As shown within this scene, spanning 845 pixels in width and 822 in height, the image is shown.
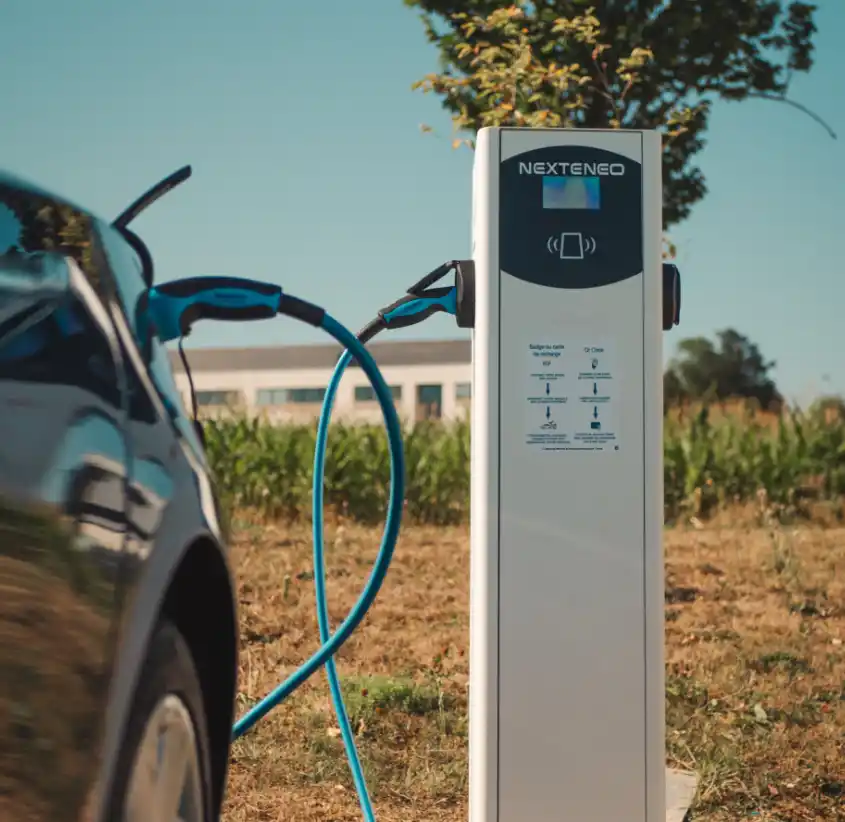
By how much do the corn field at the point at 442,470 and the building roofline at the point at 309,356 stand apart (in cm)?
2770

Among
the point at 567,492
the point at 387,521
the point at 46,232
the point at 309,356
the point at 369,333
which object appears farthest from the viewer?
the point at 309,356

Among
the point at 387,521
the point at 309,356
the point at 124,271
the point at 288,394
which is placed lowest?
the point at 387,521

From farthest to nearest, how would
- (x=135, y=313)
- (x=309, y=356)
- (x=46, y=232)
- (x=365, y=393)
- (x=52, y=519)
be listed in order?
(x=309, y=356) < (x=365, y=393) < (x=135, y=313) < (x=46, y=232) < (x=52, y=519)

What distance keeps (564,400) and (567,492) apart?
0.21m

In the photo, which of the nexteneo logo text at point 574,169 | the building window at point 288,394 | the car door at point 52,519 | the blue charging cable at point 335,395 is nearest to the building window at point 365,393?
the building window at point 288,394

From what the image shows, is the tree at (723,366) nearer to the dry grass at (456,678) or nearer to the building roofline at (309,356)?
the building roofline at (309,356)

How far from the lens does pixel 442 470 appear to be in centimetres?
846

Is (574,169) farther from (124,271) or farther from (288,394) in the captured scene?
(288,394)

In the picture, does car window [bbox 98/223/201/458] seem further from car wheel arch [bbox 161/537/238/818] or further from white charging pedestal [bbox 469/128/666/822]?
white charging pedestal [bbox 469/128/666/822]

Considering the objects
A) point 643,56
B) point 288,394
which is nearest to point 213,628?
point 643,56

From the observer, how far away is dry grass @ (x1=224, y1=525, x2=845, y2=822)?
3.15 metres

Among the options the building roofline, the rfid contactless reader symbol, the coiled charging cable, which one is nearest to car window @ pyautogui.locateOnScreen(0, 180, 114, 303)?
the coiled charging cable

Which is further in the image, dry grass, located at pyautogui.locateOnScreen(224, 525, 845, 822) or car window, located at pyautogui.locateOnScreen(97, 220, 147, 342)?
dry grass, located at pyautogui.locateOnScreen(224, 525, 845, 822)

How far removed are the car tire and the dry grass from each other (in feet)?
5.17
